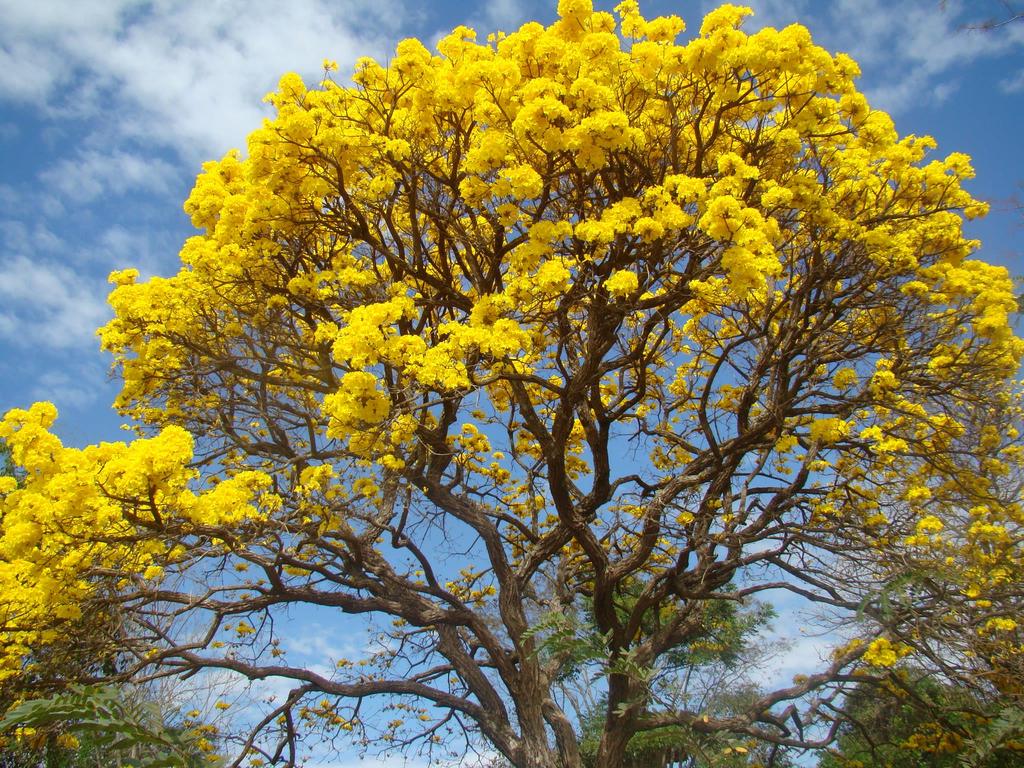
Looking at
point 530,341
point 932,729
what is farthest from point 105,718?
point 932,729

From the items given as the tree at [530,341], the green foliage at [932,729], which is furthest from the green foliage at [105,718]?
the green foliage at [932,729]

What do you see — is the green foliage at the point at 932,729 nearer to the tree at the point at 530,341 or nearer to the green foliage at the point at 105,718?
the tree at the point at 530,341

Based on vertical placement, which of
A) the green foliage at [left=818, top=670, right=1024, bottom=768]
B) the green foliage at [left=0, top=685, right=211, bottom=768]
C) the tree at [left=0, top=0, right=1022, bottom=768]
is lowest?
the green foliage at [left=818, top=670, right=1024, bottom=768]

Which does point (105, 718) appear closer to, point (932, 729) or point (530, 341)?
point (530, 341)

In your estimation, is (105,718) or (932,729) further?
(932,729)

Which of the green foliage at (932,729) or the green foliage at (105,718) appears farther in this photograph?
the green foliage at (932,729)

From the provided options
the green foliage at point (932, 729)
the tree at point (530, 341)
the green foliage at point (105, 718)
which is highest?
the tree at point (530, 341)

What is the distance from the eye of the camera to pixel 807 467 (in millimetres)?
7789

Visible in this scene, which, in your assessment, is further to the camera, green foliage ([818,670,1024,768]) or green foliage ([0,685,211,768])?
green foliage ([818,670,1024,768])

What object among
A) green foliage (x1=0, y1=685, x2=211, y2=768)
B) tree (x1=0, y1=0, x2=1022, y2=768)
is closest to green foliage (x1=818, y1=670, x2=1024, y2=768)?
tree (x1=0, y1=0, x2=1022, y2=768)

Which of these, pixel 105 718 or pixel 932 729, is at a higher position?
pixel 105 718

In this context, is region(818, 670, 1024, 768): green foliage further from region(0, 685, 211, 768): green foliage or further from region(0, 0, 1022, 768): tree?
region(0, 685, 211, 768): green foliage

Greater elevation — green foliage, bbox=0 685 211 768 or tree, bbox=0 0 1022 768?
tree, bbox=0 0 1022 768

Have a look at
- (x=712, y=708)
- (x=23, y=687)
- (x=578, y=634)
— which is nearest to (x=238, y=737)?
(x=23, y=687)
